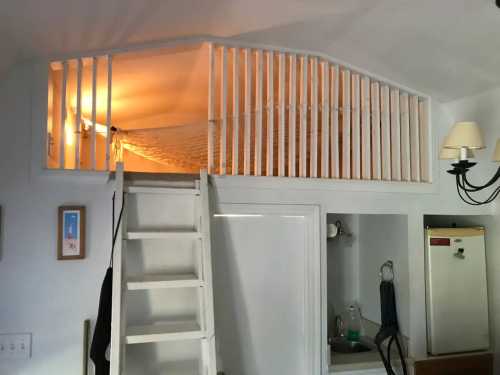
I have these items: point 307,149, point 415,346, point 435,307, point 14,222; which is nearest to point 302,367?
point 415,346

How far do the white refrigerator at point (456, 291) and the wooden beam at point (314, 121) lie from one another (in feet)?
2.86

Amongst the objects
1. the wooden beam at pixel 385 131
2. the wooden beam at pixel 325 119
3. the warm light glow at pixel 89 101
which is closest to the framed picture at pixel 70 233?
the warm light glow at pixel 89 101

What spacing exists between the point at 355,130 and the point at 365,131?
76 mm

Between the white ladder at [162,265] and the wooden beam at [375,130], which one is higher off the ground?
the wooden beam at [375,130]

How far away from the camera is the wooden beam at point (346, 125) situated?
2607 millimetres

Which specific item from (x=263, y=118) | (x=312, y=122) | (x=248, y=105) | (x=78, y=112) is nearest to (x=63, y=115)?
(x=78, y=112)

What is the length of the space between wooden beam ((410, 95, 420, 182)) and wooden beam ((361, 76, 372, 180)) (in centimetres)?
33

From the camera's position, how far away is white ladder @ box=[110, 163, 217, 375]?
1.89 m

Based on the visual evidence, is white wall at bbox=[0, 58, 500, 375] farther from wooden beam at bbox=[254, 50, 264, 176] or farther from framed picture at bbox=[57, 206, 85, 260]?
wooden beam at bbox=[254, 50, 264, 176]

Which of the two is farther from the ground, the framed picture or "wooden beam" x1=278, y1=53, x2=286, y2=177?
"wooden beam" x1=278, y1=53, x2=286, y2=177

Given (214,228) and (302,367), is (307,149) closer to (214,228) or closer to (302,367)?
(214,228)

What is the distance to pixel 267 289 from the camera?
2461 mm

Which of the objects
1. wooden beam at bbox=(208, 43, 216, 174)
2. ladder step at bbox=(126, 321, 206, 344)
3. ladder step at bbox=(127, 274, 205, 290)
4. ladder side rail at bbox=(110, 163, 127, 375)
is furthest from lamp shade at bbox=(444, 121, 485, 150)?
ladder side rail at bbox=(110, 163, 127, 375)

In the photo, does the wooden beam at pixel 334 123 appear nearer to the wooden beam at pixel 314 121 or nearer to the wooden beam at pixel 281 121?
the wooden beam at pixel 314 121
